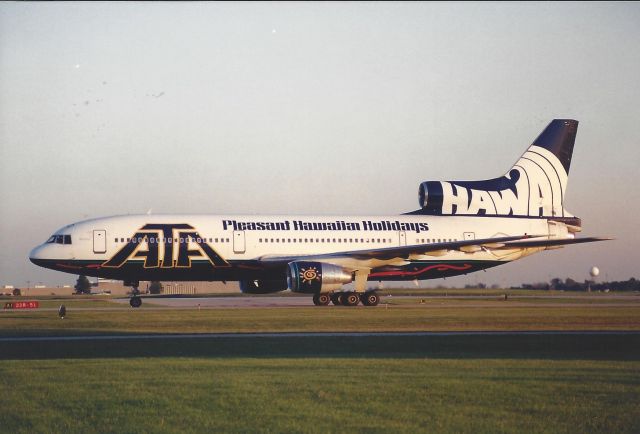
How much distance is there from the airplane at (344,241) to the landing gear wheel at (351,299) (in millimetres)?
64

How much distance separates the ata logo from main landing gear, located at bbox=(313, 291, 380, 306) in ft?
20.0

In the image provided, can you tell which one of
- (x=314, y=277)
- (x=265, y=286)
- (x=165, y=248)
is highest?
(x=165, y=248)

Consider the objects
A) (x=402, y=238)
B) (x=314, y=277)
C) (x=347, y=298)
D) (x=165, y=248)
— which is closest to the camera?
(x=314, y=277)

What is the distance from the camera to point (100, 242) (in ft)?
139

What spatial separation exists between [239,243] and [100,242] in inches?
288

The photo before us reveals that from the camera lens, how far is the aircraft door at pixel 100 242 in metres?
42.5

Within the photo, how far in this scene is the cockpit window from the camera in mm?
42812

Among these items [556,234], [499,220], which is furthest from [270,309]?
[556,234]

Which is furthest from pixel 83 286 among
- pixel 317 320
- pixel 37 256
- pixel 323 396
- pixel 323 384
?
pixel 323 396

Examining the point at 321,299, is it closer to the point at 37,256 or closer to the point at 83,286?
the point at 37,256

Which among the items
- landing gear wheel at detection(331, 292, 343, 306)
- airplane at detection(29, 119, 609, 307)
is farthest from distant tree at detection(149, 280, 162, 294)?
landing gear wheel at detection(331, 292, 343, 306)

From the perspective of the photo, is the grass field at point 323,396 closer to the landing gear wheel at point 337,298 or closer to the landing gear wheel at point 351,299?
the landing gear wheel at point 351,299

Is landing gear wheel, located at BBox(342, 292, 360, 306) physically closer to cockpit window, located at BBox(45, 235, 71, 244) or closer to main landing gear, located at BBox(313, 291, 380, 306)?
main landing gear, located at BBox(313, 291, 380, 306)

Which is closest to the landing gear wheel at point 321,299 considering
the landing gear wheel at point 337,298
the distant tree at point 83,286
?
the landing gear wheel at point 337,298
